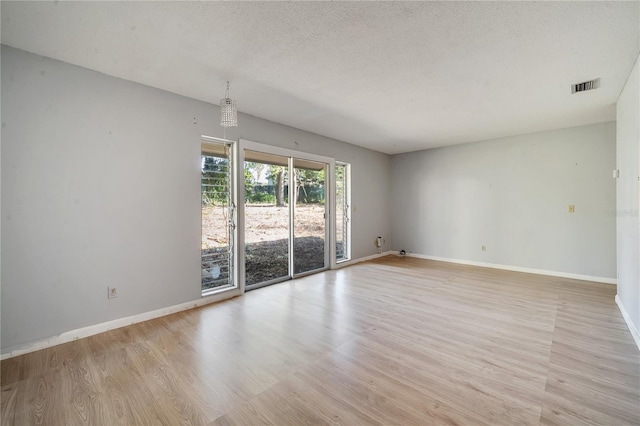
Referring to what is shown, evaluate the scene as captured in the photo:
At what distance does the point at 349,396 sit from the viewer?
1.77 m

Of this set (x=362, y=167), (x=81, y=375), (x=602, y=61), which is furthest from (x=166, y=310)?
(x=602, y=61)

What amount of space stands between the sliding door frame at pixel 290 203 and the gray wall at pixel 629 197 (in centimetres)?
392

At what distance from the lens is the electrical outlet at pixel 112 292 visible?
273 centimetres

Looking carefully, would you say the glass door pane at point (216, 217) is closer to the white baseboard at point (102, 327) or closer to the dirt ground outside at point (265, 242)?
the dirt ground outside at point (265, 242)

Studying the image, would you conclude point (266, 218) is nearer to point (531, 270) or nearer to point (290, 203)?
point (290, 203)

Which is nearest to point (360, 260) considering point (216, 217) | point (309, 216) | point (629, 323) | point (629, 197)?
point (309, 216)

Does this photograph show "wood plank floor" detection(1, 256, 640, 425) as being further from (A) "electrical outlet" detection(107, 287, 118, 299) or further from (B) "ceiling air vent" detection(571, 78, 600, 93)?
(B) "ceiling air vent" detection(571, 78, 600, 93)

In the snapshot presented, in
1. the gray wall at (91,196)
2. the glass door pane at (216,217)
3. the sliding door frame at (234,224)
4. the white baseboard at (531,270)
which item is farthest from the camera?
the white baseboard at (531,270)

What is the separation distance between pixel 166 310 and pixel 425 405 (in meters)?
2.86

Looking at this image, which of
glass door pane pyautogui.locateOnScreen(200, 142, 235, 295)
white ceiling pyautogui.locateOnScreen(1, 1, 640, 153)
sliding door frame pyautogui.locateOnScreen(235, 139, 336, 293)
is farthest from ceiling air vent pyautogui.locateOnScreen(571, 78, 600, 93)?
glass door pane pyautogui.locateOnScreen(200, 142, 235, 295)

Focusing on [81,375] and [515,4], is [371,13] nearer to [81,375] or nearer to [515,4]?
[515,4]

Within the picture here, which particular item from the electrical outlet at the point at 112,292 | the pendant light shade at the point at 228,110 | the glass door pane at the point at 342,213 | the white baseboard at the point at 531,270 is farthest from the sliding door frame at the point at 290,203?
the white baseboard at the point at 531,270

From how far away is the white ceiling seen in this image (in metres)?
1.83

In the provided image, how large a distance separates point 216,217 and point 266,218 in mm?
838
